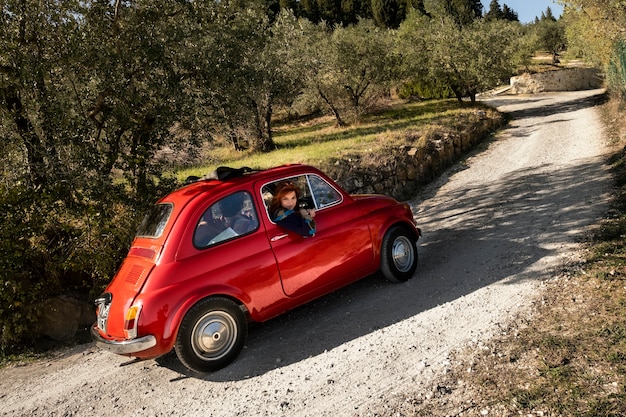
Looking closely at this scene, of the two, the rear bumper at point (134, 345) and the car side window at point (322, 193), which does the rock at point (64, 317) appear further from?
the car side window at point (322, 193)

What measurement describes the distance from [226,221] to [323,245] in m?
1.17

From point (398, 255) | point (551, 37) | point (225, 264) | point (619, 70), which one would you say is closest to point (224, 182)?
point (225, 264)

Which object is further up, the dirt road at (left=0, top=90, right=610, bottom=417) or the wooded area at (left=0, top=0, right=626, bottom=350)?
the wooded area at (left=0, top=0, right=626, bottom=350)

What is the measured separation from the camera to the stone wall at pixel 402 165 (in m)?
11.5

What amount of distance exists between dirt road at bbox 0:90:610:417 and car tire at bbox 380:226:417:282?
16 cm

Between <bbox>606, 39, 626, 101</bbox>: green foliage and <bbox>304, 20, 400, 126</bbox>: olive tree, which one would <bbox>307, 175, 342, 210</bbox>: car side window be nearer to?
<bbox>606, 39, 626, 101</bbox>: green foliage

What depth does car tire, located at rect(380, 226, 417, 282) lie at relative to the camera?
5.71 m

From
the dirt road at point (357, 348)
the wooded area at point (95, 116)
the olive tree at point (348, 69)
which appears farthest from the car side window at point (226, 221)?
the olive tree at point (348, 69)

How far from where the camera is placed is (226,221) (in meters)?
4.73

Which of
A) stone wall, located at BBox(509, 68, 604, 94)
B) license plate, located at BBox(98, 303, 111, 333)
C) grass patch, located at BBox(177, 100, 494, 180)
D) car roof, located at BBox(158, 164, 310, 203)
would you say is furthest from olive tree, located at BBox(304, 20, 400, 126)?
stone wall, located at BBox(509, 68, 604, 94)

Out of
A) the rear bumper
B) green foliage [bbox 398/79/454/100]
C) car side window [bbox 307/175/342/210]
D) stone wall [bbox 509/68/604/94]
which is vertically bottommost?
the rear bumper

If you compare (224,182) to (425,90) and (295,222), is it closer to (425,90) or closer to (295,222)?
(295,222)

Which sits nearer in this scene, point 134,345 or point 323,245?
point 134,345

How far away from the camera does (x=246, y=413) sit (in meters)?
3.68
